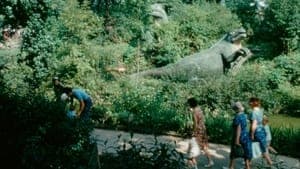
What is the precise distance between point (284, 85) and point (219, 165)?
889 cm

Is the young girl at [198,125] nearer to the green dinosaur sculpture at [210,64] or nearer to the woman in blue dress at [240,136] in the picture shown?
the woman in blue dress at [240,136]

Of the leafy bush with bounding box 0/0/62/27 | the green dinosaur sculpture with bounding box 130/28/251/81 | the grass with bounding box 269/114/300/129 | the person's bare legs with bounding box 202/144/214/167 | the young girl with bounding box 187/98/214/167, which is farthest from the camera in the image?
the green dinosaur sculpture with bounding box 130/28/251/81

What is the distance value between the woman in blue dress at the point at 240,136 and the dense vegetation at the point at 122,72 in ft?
8.60

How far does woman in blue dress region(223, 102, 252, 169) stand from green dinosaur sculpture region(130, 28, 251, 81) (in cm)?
922

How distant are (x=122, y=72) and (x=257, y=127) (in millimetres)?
10530

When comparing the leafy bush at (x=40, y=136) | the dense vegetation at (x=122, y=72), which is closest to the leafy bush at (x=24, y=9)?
the dense vegetation at (x=122, y=72)

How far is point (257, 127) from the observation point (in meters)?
10.8

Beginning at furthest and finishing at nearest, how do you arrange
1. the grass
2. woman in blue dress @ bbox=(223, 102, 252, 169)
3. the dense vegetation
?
the grass, woman in blue dress @ bbox=(223, 102, 252, 169), the dense vegetation

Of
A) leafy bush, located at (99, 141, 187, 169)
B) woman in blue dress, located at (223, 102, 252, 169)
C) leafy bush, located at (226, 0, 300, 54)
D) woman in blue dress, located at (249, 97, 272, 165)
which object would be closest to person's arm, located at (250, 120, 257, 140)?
woman in blue dress, located at (249, 97, 272, 165)

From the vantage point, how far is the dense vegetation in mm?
9281

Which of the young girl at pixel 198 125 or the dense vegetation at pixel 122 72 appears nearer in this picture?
the dense vegetation at pixel 122 72

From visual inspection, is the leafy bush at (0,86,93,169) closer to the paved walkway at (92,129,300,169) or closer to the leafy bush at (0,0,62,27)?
the paved walkway at (92,129,300,169)

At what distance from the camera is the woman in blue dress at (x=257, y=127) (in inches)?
418

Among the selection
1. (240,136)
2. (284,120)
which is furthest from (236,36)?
(240,136)
